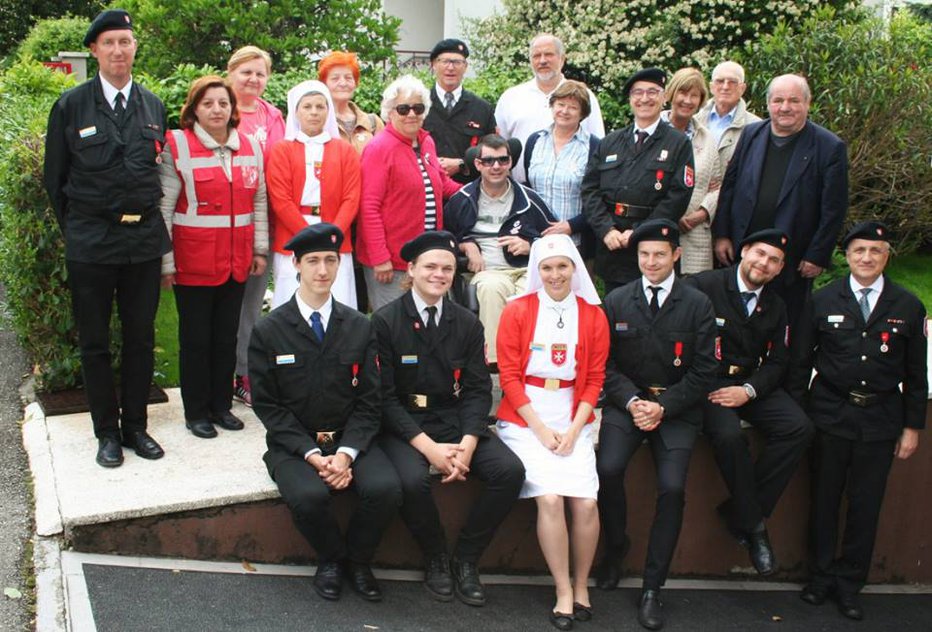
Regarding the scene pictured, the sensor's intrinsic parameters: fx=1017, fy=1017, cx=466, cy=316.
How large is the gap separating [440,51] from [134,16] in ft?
18.4

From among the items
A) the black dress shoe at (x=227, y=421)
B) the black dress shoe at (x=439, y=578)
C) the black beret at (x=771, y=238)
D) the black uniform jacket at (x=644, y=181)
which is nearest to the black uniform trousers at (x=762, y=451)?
the black beret at (x=771, y=238)

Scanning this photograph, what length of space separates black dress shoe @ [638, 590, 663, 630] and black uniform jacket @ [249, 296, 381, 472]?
5.46 ft

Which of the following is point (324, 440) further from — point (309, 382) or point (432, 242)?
point (432, 242)

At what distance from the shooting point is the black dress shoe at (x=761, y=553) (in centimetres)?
569

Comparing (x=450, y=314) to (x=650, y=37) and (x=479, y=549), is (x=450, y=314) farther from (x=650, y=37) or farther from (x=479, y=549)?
(x=650, y=37)

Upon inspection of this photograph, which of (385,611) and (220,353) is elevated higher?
(220,353)

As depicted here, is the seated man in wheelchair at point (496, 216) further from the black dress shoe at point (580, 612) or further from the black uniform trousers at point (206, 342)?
the black dress shoe at point (580, 612)

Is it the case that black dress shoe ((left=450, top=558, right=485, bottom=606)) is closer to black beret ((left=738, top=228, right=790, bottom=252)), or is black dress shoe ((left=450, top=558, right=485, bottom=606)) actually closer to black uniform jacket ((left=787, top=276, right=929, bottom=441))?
black uniform jacket ((left=787, top=276, right=929, bottom=441))

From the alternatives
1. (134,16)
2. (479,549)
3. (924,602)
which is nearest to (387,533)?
(479,549)

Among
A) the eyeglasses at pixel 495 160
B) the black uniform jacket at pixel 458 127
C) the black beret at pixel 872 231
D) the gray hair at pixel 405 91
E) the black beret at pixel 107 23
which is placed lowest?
the black beret at pixel 872 231

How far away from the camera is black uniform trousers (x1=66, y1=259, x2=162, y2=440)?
5105mm

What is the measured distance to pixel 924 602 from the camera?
650cm

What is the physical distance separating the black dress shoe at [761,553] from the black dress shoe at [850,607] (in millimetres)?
463

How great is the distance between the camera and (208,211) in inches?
212
